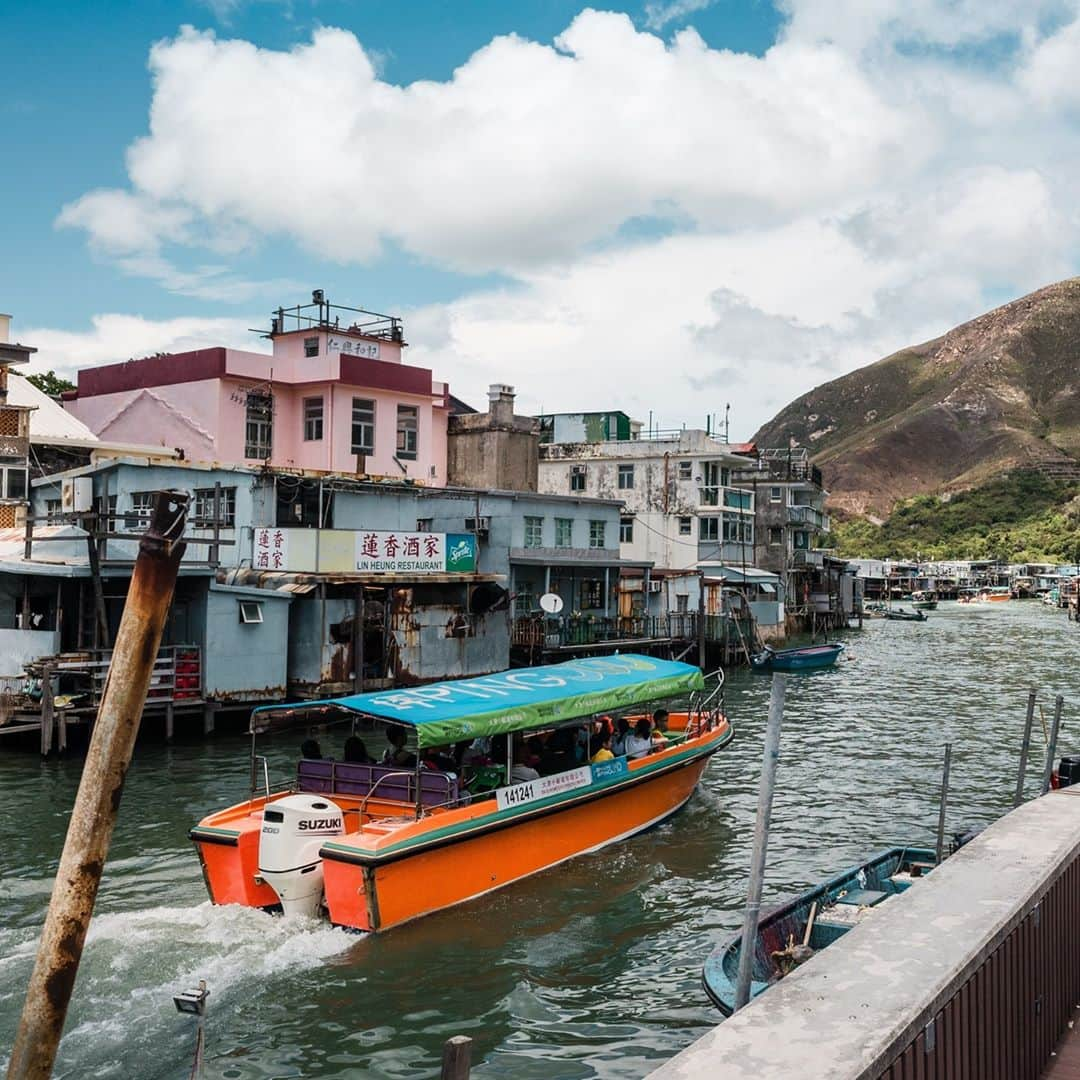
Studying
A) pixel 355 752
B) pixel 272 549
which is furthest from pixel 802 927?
pixel 272 549

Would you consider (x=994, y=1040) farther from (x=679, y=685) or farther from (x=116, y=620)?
Result: (x=116, y=620)

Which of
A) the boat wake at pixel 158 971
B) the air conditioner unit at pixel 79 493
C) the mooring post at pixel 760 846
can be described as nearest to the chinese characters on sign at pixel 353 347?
the air conditioner unit at pixel 79 493

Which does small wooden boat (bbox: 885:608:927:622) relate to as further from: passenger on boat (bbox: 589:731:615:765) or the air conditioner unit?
passenger on boat (bbox: 589:731:615:765)

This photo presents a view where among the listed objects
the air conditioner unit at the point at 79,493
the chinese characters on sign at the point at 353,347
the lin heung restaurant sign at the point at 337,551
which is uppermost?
the chinese characters on sign at the point at 353,347

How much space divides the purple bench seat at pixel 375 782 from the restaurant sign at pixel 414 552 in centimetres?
1680

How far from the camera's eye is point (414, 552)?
34781 millimetres

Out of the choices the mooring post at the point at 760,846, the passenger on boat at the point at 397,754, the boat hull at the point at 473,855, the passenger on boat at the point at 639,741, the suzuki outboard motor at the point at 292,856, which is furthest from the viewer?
the passenger on boat at the point at 639,741

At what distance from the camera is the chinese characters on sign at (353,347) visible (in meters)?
45.8

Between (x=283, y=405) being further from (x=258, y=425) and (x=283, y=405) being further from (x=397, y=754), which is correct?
(x=397, y=754)

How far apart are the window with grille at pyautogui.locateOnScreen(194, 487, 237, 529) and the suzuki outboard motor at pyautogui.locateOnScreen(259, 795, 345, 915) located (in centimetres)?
1988

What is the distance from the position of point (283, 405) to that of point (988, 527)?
16062 centimetres

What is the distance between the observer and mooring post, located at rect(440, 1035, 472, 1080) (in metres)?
4.88

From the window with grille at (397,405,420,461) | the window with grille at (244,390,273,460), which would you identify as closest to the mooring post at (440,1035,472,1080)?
the window with grille at (244,390,273,460)

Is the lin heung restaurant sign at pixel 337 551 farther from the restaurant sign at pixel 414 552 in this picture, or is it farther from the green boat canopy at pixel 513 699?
the green boat canopy at pixel 513 699
